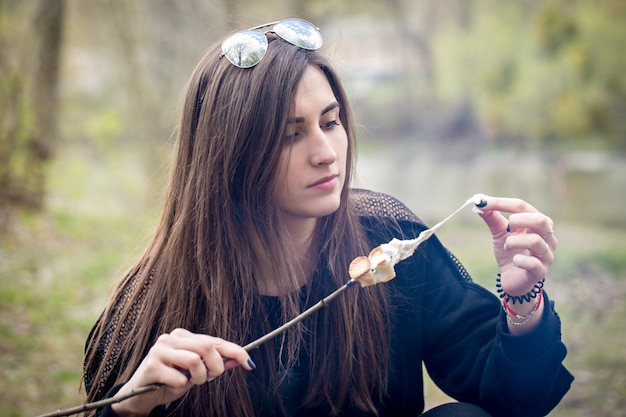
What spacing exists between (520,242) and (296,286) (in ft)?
1.94

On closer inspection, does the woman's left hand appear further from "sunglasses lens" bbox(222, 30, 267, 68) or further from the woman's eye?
"sunglasses lens" bbox(222, 30, 267, 68)

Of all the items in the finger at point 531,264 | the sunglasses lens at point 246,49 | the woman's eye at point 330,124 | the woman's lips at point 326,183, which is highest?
the sunglasses lens at point 246,49

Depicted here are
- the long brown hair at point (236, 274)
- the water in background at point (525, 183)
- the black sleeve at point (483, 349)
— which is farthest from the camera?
the water in background at point (525, 183)

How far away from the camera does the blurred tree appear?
19.6ft

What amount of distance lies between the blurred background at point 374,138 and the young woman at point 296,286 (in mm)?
440

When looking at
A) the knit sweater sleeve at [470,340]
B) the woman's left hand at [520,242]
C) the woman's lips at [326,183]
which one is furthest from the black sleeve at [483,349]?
the woman's lips at [326,183]

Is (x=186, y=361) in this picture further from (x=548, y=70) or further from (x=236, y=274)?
(x=548, y=70)

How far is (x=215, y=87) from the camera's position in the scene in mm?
1709

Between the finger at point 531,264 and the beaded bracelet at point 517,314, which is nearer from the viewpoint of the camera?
the finger at point 531,264

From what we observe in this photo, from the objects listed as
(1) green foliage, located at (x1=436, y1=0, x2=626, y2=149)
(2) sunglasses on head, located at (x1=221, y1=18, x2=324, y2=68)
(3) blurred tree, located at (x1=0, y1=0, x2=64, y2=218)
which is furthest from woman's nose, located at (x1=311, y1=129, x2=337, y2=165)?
(1) green foliage, located at (x1=436, y1=0, x2=626, y2=149)

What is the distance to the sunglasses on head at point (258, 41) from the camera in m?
1.67

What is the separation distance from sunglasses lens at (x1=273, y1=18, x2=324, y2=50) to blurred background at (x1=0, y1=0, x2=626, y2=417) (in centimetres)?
24

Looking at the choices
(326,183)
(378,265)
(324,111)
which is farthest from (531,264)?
(324,111)

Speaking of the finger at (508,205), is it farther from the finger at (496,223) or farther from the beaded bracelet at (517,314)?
the beaded bracelet at (517,314)
